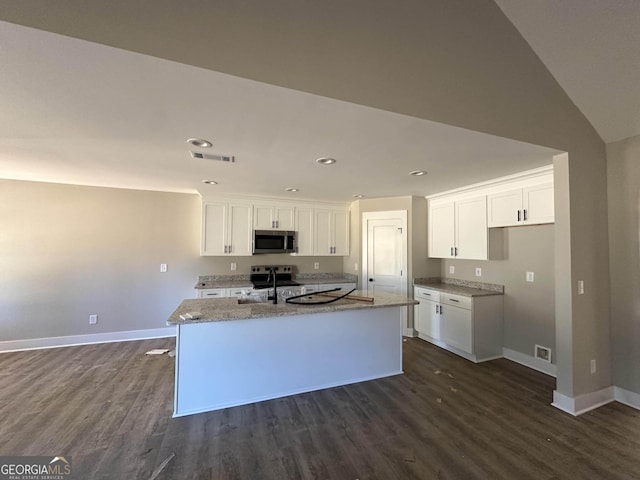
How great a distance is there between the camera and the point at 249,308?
8.27 feet

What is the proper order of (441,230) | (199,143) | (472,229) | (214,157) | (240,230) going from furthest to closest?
(240,230) → (441,230) → (472,229) → (214,157) → (199,143)

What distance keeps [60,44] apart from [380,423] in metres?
3.14

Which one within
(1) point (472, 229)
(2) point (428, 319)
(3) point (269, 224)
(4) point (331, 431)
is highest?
(3) point (269, 224)

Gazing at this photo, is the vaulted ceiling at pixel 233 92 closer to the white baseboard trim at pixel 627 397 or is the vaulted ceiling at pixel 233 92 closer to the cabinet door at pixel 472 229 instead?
the cabinet door at pixel 472 229

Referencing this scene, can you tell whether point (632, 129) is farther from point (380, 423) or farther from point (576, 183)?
point (380, 423)

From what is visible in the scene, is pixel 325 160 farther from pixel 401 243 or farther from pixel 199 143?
pixel 401 243

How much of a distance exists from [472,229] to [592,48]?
2.21 metres

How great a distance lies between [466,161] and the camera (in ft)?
8.76

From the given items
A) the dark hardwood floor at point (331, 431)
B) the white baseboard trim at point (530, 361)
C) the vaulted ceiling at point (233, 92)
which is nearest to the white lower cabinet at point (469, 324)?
the white baseboard trim at point (530, 361)

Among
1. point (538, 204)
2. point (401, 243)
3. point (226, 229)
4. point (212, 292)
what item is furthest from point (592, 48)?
point (212, 292)

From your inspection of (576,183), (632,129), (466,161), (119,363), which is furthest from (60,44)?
(632,129)

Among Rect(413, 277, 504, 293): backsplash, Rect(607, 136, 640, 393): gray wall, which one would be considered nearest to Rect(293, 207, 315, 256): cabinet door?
Rect(413, 277, 504, 293): backsplash

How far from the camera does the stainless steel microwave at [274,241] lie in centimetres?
452

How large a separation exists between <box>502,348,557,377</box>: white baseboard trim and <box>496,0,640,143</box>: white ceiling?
2604mm
